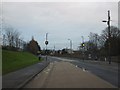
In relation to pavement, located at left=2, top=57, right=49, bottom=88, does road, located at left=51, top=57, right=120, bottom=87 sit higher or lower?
lower

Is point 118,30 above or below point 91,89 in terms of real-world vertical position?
above

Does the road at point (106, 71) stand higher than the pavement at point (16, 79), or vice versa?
the pavement at point (16, 79)

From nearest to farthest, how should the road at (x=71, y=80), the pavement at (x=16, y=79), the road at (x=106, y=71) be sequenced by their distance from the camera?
the pavement at (x=16, y=79)
the road at (x=71, y=80)
the road at (x=106, y=71)

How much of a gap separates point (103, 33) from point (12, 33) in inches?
1601

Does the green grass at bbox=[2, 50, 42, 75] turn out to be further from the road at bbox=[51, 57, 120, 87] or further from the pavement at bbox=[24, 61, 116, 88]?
the road at bbox=[51, 57, 120, 87]

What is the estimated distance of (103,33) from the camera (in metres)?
109

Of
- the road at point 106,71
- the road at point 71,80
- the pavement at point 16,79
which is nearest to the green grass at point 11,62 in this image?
the pavement at point 16,79

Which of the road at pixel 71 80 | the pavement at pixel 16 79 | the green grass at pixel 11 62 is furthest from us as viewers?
the green grass at pixel 11 62

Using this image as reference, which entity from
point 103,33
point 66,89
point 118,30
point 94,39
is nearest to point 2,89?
point 66,89

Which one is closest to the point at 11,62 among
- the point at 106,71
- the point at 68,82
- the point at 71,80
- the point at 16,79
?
the point at 106,71

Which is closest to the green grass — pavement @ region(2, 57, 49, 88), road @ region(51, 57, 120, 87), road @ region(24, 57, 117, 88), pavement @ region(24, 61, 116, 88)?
pavement @ region(2, 57, 49, 88)

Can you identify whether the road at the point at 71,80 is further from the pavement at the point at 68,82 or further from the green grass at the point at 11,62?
the green grass at the point at 11,62

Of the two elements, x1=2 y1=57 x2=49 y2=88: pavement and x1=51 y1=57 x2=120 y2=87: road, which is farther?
x1=51 y1=57 x2=120 y2=87: road

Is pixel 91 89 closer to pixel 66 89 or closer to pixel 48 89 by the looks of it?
pixel 66 89
